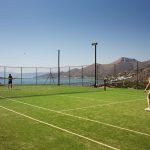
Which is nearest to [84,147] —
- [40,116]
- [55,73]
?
[40,116]

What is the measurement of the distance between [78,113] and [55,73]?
31.3 m

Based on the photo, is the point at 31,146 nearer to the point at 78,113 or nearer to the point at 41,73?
the point at 78,113

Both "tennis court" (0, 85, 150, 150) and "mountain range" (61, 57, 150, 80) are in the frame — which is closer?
"tennis court" (0, 85, 150, 150)

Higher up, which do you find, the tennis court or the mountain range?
the mountain range

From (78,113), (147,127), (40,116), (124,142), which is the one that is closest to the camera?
(124,142)

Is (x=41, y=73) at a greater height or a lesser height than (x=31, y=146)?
greater

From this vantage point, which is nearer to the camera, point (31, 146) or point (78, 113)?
point (31, 146)

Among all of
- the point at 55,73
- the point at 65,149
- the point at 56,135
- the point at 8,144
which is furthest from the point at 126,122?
the point at 55,73

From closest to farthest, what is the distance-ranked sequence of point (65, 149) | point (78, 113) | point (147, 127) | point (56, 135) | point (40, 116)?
point (65, 149), point (56, 135), point (147, 127), point (40, 116), point (78, 113)

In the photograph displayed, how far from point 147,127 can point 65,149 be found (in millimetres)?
3484

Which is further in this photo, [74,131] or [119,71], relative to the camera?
[119,71]

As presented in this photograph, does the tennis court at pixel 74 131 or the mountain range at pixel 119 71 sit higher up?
the mountain range at pixel 119 71

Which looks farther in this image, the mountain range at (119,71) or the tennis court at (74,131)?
the mountain range at (119,71)

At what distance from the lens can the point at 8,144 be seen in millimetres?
6441
